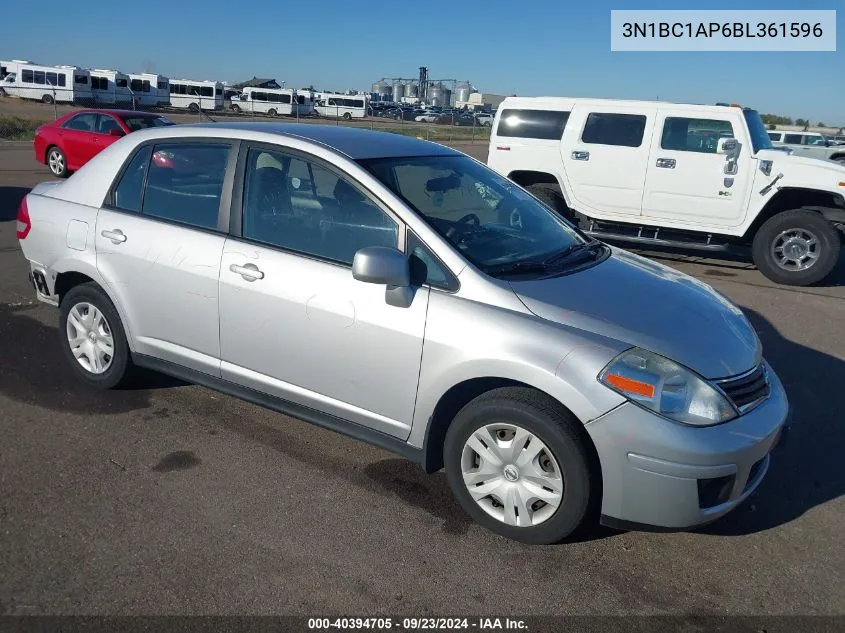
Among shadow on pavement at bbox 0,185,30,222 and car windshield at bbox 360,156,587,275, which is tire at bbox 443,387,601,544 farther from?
shadow on pavement at bbox 0,185,30,222

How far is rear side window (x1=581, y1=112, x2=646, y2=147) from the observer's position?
9.64 m

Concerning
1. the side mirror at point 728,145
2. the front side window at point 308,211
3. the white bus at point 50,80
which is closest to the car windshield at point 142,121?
the side mirror at point 728,145

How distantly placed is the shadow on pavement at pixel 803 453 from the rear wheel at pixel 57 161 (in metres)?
14.6

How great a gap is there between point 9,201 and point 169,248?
9707 mm

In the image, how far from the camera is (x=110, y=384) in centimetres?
461

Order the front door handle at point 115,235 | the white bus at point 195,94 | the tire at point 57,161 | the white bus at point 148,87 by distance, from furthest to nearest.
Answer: the white bus at point 195,94 < the white bus at point 148,87 < the tire at point 57,161 < the front door handle at point 115,235

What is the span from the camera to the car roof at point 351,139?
385 cm

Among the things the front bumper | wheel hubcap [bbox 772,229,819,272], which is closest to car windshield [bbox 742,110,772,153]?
wheel hubcap [bbox 772,229,819,272]

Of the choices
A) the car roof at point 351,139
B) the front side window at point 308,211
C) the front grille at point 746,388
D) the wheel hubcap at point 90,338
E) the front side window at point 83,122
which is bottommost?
the wheel hubcap at point 90,338

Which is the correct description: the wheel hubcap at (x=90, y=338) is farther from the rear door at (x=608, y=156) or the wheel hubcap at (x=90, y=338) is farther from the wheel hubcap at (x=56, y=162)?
the wheel hubcap at (x=56, y=162)


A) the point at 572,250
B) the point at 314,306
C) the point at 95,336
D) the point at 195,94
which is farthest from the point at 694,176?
the point at 195,94

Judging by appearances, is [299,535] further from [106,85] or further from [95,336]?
[106,85]

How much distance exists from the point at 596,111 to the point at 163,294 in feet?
24.6

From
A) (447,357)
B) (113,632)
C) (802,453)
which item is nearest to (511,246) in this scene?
(447,357)
